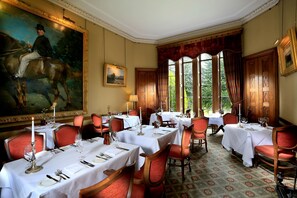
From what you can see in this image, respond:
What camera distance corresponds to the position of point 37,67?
13.6 feet

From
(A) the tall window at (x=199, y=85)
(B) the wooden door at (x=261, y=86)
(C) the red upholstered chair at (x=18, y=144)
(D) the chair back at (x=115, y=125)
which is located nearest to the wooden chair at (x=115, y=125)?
(D) the chair back at (x=115, y=125)

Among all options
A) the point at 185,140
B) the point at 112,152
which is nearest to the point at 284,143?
the point at 185,140

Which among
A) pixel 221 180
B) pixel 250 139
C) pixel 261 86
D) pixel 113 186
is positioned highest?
pixel 261 86

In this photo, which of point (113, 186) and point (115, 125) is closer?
point (113, 186)

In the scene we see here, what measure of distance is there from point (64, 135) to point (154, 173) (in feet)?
5.84

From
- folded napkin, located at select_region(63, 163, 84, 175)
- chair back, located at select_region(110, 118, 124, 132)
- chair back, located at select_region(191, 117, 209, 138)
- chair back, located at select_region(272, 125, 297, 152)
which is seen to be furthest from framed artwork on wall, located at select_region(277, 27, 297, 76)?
folded napkin, located at select_region(63, 163, 84, 175)

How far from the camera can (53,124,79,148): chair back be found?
270cm

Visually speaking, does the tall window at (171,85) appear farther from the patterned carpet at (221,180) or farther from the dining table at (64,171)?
the dining table at (64,171)

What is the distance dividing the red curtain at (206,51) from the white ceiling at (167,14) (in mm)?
428

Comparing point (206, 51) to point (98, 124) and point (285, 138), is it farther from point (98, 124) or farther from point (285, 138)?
point (98, 124)

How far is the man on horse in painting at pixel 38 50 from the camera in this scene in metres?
3.86

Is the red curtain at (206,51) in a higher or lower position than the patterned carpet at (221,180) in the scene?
higher

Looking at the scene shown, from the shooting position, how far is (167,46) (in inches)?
315

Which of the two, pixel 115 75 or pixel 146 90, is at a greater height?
pixel 115 75
